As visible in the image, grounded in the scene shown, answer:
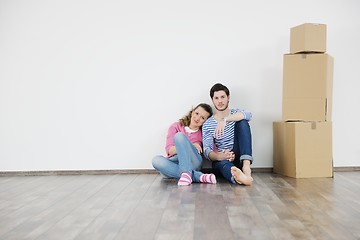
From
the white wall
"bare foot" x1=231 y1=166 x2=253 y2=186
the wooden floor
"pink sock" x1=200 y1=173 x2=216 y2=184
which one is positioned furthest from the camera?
the white wall

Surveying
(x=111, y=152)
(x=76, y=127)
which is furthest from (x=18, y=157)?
(x=111, y=152)

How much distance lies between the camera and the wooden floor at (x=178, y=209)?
68.6 inches

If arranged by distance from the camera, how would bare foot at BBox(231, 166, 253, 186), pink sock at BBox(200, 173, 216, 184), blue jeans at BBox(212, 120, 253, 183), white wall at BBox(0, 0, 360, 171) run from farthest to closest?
white wall at BBox(0, 0, 360, 171), blue jeans at BBox(212, 120, 253, 183), pink sock at BBox(200, 173, 216, 184), bare foot at BBox(231, 166, 253, 186)

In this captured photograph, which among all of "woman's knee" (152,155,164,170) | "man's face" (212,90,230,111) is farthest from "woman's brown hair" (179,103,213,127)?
"woman's knee" (152,155,164,170)

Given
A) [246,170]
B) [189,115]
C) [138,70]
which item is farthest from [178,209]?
[138,70]

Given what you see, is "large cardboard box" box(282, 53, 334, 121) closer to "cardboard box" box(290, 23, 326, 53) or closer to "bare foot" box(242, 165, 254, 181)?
"cardboard box" box(290, 23, 326, 53)

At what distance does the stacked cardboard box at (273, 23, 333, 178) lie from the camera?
3197 millimetres

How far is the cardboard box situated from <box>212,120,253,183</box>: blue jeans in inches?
28.9

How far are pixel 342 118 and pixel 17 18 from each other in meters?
2.99

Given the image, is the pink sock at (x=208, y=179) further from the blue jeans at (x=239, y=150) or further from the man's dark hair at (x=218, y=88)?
the man's dark hair at (x=218, y=88)

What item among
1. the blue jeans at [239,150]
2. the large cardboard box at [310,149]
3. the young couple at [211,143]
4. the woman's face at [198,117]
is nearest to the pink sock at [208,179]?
the young couple at [211,143]

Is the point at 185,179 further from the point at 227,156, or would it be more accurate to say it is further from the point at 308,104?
the point at 308,104

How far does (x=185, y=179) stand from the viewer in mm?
2957

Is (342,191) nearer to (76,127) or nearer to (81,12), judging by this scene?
(76,127)
